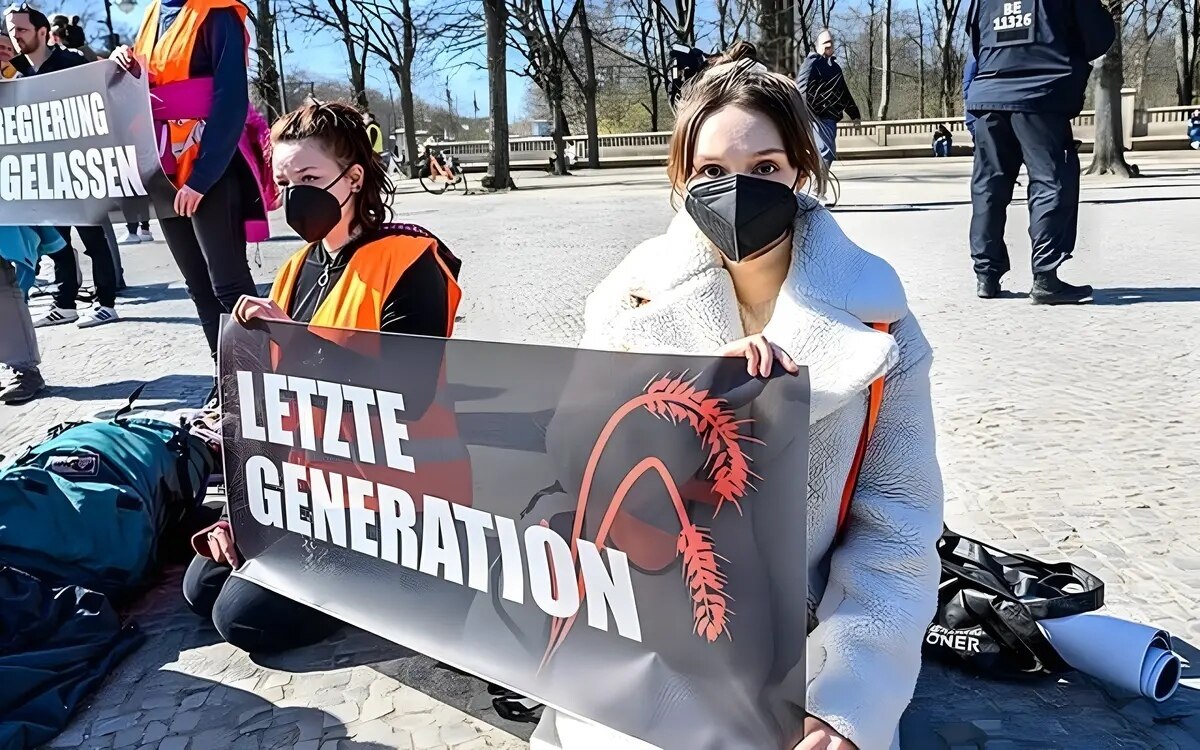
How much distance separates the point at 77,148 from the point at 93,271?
292 cm

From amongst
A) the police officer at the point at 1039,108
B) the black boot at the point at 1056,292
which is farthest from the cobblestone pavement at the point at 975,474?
the police officer at the point at 1039,108

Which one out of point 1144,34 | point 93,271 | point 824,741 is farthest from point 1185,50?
point 824,741

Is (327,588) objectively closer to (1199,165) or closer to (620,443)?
(620,443)

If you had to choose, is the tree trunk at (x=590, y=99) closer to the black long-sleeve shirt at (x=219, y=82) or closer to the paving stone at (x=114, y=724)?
the black long-sleeve shirt at (x=219, y=82)

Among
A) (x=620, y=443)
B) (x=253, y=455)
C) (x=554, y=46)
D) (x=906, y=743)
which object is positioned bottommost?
(x=906, y=743)

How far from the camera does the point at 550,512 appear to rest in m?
1.84

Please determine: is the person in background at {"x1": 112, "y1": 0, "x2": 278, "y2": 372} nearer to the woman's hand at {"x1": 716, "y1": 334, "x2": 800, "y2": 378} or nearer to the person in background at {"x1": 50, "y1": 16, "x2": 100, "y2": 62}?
the person in background at {"x1": 50, "y1": 16, "x2": 100, "y2": 62}

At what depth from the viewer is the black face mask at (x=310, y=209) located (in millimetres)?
2637

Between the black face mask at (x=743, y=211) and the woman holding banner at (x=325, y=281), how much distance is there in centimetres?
91

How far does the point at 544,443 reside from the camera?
1.85 meters

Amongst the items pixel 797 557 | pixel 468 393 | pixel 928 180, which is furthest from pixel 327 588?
pixel 928 180

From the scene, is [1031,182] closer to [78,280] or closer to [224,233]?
[224,233]

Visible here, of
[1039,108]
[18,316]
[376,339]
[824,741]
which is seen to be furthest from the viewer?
[1039,108]

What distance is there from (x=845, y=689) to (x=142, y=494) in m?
2.15
